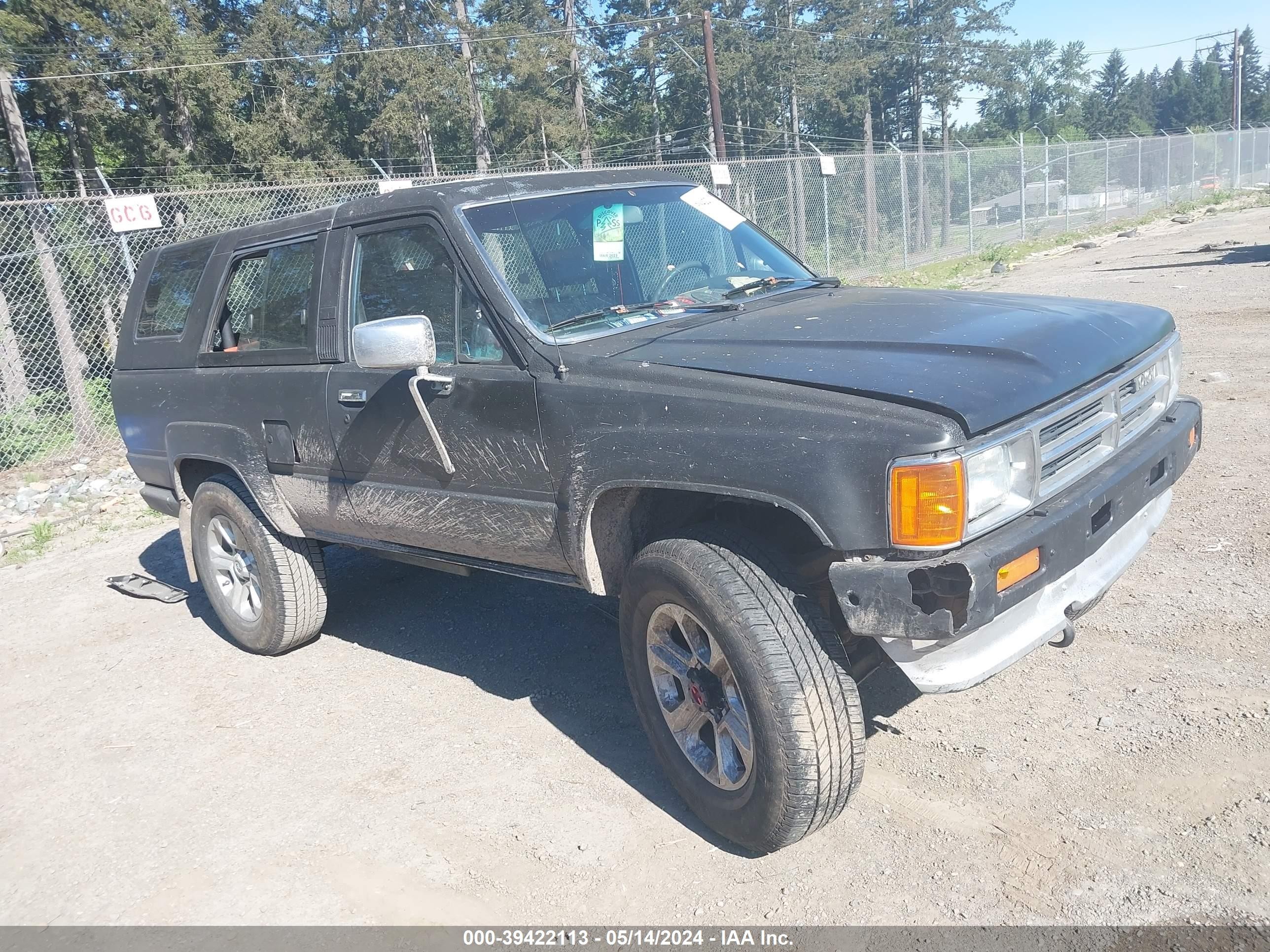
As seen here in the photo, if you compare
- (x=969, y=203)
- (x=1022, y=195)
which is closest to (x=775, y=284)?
(x=969, y=203)

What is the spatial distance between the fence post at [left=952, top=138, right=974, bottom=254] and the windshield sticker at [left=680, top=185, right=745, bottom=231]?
779 inches

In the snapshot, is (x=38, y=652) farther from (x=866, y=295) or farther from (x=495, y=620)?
(x=866, y=295)

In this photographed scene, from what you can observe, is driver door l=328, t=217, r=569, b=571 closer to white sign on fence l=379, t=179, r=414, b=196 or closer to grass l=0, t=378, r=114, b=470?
white sign on fence l=379, t=179, r=414, b=196

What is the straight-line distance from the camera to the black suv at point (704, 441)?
265 centimetres

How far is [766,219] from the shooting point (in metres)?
17.2

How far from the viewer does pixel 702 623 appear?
295 centimetres

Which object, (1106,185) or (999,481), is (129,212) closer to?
(999,481)

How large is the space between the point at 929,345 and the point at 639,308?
1.11m

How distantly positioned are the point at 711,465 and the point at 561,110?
38.6 metres

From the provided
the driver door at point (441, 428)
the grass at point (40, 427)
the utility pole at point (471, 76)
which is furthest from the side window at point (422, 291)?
the utility pole at point (471, 76)

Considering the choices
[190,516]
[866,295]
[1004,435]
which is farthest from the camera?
[190,516]

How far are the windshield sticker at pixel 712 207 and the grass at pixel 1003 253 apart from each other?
10361mm

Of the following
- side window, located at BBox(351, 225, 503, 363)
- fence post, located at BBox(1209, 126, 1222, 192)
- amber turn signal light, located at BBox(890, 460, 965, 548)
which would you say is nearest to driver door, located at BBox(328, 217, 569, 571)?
side window, located at BBox(351, 225, 503, 363)

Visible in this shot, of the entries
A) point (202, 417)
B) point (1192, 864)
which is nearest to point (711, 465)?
point (1192, 864)
